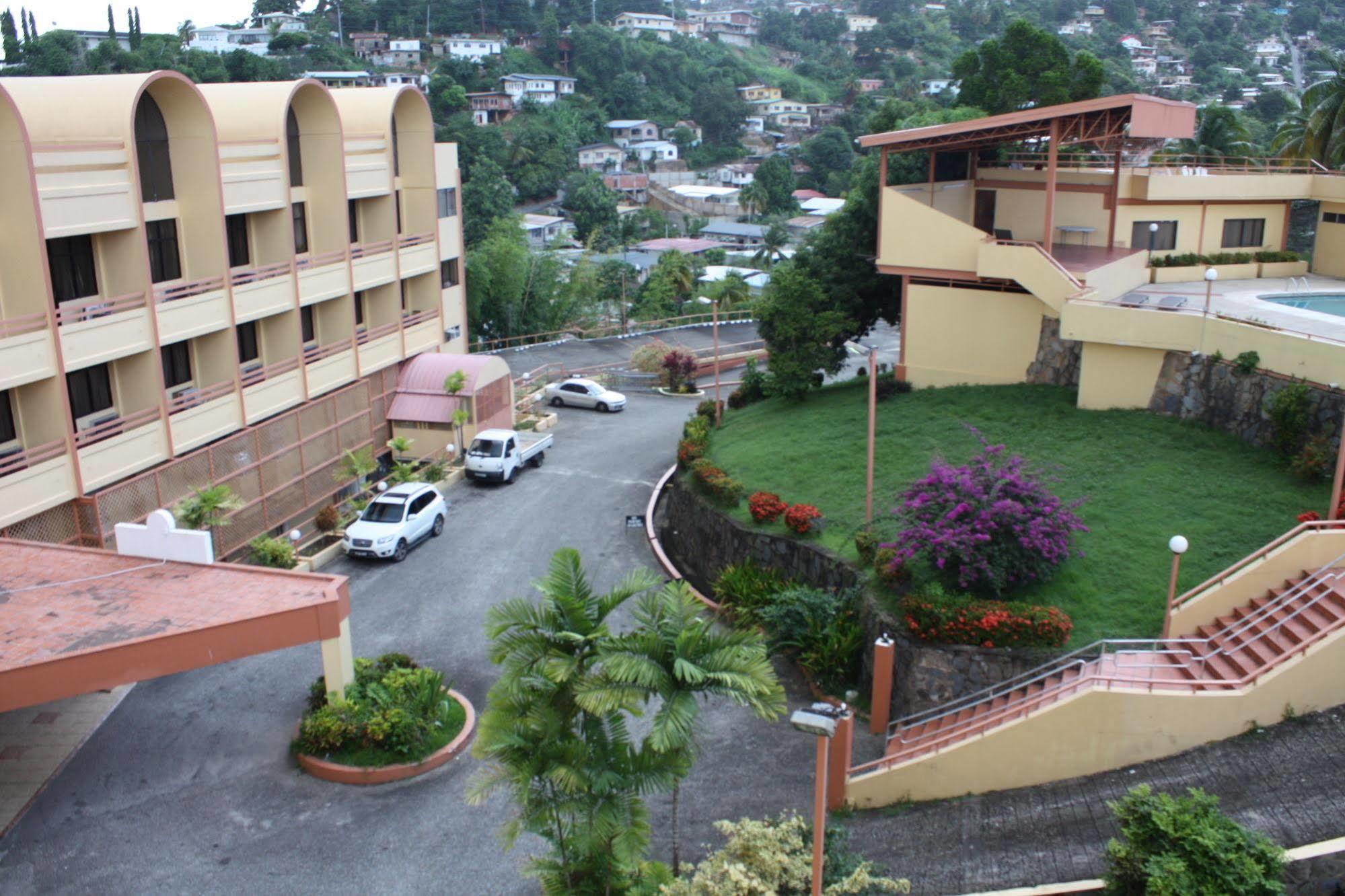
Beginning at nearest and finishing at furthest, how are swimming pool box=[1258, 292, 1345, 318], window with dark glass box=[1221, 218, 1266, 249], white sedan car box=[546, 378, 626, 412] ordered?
1. swimming pool box=[1258, 292, 1345, 318]
2. window with dark glass box=[1221, 218, 1266, 249]
3. white sedan car box=[546, 378, 626, 412]

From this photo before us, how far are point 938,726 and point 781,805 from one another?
3023 mm

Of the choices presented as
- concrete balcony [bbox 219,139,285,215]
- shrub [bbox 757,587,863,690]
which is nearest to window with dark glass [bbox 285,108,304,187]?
concrete balcony [bbox 219,139,285,215]

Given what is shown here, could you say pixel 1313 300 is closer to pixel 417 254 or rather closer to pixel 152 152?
pixel 417 254

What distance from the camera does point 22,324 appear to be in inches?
842

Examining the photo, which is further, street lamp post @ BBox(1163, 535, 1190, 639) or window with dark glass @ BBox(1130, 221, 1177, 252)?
window with dark glass @ BBox(1130, 221, 1177, 252)

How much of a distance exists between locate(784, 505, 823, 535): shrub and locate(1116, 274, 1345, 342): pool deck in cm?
1040

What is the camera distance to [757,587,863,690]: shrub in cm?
2147

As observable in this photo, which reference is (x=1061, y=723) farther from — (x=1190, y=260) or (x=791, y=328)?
(x=1190, y=260)

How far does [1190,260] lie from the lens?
34719 millimetres

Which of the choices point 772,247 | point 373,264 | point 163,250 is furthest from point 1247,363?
point 772,247

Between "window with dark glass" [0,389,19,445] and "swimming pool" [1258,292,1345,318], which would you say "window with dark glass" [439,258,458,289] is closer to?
"window with dark glass" [0,389,19,445]

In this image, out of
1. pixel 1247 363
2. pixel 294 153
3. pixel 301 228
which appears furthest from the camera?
pixel 301 228

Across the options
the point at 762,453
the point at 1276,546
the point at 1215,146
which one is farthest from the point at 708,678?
the point at 1215,146

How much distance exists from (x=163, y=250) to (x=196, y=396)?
3545 mm
